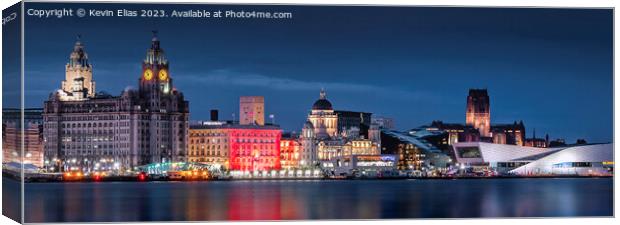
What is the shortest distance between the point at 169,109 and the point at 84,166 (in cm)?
643

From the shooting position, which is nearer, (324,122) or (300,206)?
(300,206)

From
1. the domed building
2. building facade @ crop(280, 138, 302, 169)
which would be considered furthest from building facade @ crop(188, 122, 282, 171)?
the domed building

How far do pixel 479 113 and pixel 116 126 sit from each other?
55.4 ft

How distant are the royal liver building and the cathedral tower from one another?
41.4ft

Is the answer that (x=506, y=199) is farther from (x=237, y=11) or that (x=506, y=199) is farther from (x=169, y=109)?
(x=169, y=109)

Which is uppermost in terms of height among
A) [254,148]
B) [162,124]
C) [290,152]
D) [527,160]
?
[162,124]

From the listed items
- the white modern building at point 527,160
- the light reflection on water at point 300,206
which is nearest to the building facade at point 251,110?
the white modern building at point 527,160

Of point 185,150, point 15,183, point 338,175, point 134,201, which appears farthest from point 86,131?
point 15,183

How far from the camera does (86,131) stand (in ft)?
201

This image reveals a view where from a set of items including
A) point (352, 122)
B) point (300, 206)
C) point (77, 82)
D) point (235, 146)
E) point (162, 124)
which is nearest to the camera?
point (300, 206)

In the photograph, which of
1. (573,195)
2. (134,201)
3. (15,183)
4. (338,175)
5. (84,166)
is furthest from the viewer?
(338,175)

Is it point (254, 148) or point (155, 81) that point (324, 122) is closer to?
point (254, 148)

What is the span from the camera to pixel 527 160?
211 ft

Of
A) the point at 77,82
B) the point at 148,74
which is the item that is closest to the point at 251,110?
the point at 148,74
